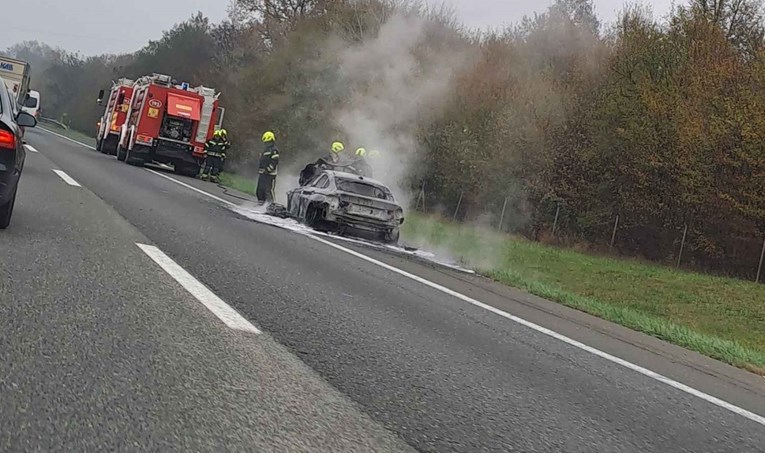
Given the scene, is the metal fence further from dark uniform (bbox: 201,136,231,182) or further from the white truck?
the white truck

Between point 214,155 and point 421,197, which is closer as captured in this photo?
point 214,155

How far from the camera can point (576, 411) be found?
5.11 m

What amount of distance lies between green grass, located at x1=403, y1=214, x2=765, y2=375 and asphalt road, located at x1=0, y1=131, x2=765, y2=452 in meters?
1.17

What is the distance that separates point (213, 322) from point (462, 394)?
1909 millimetres

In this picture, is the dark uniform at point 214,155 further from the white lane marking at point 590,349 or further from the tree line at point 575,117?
the white lane marking at point 590,349

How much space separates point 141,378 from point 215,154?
74.9ft

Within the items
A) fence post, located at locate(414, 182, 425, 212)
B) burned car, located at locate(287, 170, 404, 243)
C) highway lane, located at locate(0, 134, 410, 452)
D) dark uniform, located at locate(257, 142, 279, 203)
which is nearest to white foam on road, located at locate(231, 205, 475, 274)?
burned car, located at locate(287, 170, 404, 243)

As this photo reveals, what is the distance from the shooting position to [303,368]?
16.6 feet

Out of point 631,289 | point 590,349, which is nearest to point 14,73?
point 631,289

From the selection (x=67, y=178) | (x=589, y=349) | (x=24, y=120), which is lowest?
(x=67, y=178)

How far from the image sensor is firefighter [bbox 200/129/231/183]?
2614 cm

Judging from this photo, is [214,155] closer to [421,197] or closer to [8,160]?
[421,197]

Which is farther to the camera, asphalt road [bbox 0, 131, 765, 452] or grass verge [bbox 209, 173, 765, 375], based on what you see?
grass verge [bbox 209, 173, 765, 375]

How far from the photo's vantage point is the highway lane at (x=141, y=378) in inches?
141
